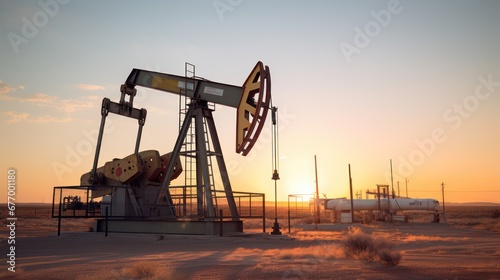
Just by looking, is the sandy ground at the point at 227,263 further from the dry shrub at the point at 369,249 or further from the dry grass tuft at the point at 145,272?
the dry shrub at the point at 369,249

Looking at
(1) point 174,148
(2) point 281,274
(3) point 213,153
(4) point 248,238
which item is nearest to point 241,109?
(3) point 213,153

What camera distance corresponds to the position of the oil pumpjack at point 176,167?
16.8 metres

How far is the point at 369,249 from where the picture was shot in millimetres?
10703

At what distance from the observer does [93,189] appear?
67.4ft

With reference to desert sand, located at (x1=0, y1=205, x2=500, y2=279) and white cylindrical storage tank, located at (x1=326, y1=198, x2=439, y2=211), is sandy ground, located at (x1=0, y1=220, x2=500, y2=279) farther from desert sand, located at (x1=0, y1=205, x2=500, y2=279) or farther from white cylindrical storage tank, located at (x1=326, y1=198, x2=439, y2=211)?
white cylindrical storage tank, located at (x1=326, y1=198, x2=439, y2=211)

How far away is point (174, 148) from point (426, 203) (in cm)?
3494

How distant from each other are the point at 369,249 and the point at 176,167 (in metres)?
11.1

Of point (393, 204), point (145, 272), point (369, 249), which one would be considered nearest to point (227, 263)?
point (145, 272)

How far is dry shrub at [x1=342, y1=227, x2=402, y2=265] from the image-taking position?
9.73m

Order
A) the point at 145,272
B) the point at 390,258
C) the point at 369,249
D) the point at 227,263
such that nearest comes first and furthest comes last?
the point at 145,272 < the point at 390,258 < the point at 227,263 < the point at 369,249

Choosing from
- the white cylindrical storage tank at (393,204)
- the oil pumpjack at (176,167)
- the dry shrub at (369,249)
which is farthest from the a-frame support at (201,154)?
the white cylindrical storage tank at (393,204)

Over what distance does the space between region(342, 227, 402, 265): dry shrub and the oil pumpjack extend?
5870 mm

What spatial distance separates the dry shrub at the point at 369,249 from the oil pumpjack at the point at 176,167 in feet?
19.3

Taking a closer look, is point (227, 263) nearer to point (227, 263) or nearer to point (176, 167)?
point (227, 263)
